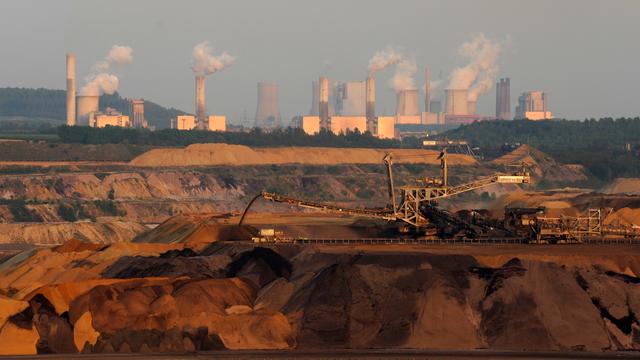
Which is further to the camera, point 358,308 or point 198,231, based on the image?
point 198,231

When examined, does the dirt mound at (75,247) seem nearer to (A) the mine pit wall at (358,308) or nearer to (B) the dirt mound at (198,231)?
(B) the dirt mound at (198,231)

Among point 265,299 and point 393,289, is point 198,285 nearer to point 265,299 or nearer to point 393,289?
point 265,299

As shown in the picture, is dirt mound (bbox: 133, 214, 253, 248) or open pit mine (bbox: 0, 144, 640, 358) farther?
dirt mound (bbox: 133, 214, 253, 248)

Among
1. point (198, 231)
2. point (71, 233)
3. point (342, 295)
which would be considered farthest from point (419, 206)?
point (71, 233)

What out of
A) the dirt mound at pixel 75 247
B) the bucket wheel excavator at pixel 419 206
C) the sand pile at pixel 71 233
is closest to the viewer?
the dirt mound at pixel 75 247

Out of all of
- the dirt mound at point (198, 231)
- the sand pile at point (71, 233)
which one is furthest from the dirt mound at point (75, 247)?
the sand pile at point (71, 233)

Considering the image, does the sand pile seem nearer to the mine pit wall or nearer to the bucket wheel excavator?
the bucket wheel excavator

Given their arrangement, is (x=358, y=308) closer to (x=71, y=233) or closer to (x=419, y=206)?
(x=419, y=206)

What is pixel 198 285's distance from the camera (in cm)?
10525

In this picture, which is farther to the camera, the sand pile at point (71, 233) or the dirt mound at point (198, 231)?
the sand pile at point (71, 233)

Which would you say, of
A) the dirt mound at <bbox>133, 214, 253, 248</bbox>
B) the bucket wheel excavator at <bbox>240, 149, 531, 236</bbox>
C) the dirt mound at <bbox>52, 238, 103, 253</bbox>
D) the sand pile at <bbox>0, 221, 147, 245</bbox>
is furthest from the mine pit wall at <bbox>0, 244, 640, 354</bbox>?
the sand pile at <bbox>0, 221, 147, 245</bbox>

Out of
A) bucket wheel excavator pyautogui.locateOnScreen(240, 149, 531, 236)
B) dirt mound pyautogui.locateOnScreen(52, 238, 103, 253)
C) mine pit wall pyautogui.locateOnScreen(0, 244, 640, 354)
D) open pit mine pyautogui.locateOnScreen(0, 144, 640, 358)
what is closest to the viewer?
mine pit wall pyautogui.locateOnScreen(0, 244, 640, 354)

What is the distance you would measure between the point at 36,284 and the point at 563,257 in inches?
1578

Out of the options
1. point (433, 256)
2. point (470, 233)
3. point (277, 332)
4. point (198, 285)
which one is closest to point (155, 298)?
point (198, 285)
